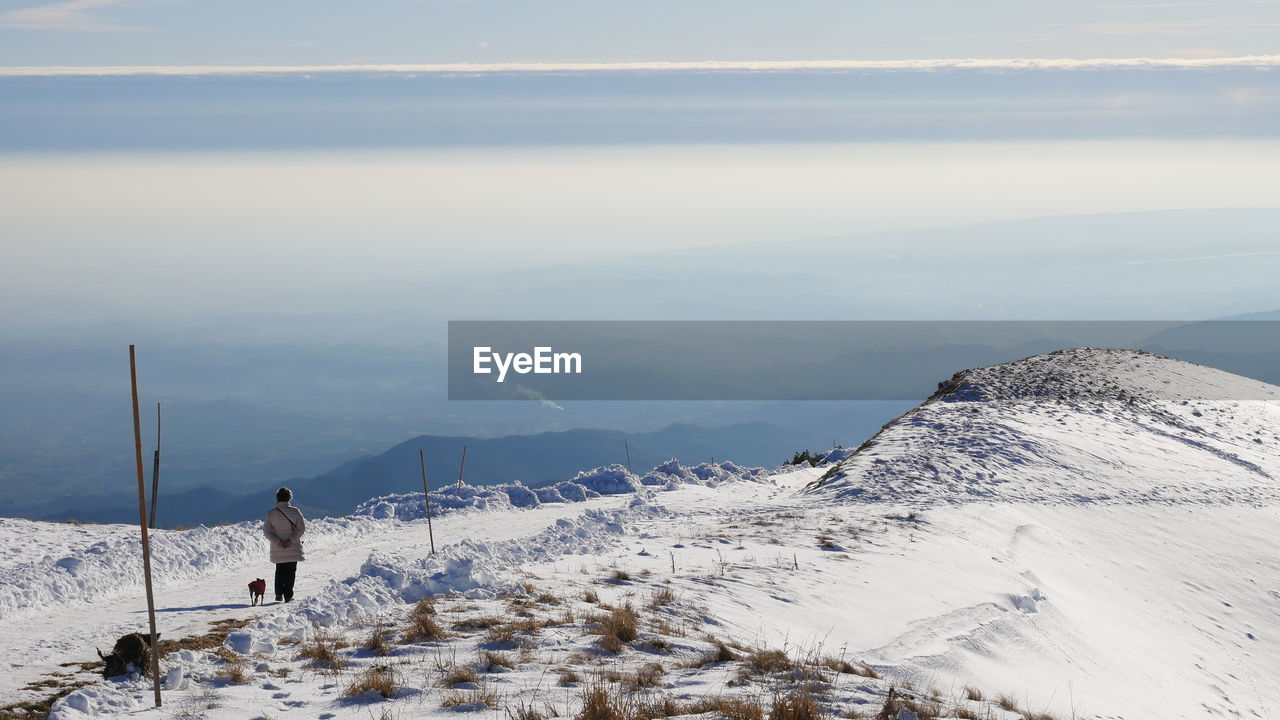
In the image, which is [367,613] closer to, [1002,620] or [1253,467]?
Answer: [1002,620]

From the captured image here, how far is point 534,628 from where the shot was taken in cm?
1094

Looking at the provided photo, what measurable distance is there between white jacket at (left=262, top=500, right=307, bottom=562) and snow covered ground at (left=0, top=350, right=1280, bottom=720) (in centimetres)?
93

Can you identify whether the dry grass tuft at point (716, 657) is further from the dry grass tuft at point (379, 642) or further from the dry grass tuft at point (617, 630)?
the dry grass tuft at point (379, 642)

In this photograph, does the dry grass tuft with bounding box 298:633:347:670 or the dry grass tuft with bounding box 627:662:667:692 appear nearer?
the dry grass tuft with bounding box 627:662:667:692

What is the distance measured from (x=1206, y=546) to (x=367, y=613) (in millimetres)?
20146

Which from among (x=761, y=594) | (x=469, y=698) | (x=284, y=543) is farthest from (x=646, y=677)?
(x=284, y=543)

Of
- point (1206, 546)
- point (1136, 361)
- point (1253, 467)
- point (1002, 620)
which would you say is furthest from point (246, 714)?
point (1136, 361)

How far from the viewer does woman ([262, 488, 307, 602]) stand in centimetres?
1386

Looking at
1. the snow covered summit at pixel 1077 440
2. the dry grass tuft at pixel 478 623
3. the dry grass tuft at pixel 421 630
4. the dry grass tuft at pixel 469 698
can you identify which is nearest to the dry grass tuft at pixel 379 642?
the dry grass tuft at pixel 421 630

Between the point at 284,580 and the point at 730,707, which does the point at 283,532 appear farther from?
the point at 730,707

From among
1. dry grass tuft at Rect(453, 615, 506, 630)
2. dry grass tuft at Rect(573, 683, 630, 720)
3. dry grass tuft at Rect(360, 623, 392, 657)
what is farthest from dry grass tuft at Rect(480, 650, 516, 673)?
dry grass tuft at Rect(573, 683, 630, 720)

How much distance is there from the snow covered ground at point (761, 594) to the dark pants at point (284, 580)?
0.68 m

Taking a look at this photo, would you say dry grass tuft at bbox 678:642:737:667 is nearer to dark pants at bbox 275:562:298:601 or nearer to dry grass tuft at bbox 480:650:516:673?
dry grass tuft at bbox 480:650:516:673

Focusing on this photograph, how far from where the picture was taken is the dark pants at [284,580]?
1405cm
